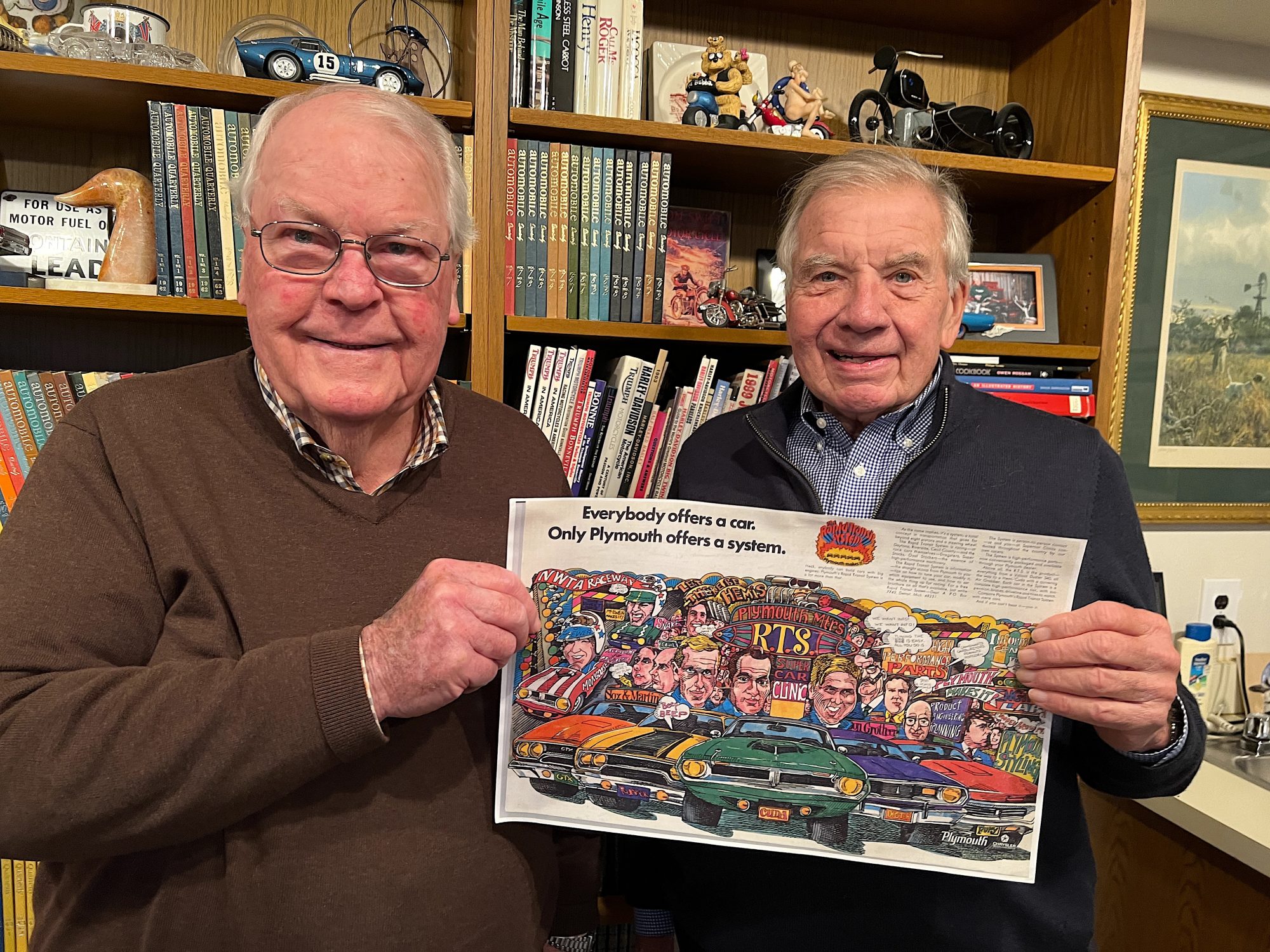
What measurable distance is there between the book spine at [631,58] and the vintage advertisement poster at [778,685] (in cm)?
112

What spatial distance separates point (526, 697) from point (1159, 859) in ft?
5.42

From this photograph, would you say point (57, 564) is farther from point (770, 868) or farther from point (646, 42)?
point (646, 42)

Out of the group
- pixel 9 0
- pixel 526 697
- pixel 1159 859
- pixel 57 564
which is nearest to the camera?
pixel 57 564

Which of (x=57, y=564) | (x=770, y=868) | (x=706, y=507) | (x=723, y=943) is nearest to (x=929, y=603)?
(x=706, y=507)

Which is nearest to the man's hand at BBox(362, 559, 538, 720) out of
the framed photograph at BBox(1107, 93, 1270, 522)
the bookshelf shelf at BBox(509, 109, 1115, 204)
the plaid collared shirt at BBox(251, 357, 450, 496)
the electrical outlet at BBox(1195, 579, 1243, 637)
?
the plaid collared shirt at BBox(251, 357, 450, 496)

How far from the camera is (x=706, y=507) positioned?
919 mm

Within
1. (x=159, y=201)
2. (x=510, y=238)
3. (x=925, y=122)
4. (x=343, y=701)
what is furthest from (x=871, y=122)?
(x=343, y=701)

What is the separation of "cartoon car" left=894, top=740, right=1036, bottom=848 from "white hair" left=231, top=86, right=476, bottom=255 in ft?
2.75

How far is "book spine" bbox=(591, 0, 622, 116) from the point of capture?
5.52ft

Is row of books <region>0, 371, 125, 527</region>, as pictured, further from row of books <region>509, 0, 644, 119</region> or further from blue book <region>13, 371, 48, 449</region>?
row of books <region>509, 0, 644, 119</region>

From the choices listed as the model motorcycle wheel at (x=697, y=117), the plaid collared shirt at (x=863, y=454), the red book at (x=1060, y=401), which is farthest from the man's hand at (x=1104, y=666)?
the model motorcycle wheel at (x=697, y=117)

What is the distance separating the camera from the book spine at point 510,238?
160 centimetres

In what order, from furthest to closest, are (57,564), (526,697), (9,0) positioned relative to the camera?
(9,0) → (526,697) → (57,564)

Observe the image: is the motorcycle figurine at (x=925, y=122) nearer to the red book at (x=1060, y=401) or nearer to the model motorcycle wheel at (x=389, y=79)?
the red book at (x=1060, y=401)
